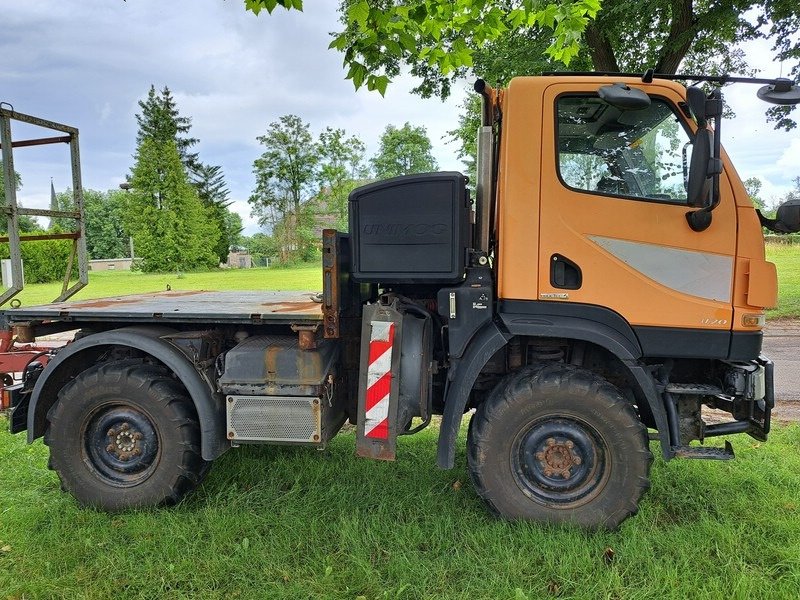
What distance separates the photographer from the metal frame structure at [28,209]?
4098mm

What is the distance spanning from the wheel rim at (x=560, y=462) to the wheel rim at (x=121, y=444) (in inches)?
99.0

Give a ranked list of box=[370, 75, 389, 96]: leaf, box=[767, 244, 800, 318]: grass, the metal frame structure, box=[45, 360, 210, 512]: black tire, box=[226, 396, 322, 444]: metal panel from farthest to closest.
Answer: box=[767, 244, 800, 318]: grass
the metal frame structure
box=[370, 75, 389, 96]: leaf
box=[45, 360, 210, 512]: black tire
box=[226, 396, 322, 444]: metal panel

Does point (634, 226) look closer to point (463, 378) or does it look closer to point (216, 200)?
point (463, 378)

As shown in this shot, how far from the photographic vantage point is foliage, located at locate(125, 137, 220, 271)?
40.7m

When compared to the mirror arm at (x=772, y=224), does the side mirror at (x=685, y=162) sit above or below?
above

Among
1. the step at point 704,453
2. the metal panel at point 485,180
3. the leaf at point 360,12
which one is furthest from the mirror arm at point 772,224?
the leaf at point 360,12

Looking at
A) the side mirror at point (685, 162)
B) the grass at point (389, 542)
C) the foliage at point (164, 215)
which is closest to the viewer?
the grass at point (389, 542)

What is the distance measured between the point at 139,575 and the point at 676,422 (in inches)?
130

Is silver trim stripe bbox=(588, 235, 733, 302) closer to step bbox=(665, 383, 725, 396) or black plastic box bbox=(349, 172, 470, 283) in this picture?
step bbox=(665, 383, 725, 396)

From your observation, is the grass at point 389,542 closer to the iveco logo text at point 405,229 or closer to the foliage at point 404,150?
the iveco logo text at point 405,229

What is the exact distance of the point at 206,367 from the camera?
3.66 meters

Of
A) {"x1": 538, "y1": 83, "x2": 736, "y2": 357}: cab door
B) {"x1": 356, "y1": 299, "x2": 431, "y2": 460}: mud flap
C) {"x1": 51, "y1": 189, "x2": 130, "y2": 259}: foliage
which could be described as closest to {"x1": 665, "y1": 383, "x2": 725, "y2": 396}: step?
{"x1": 538, "y1": 83, "x2": 736, "y2": 357}: cab door

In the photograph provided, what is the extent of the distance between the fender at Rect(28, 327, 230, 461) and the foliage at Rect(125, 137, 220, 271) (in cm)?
4008

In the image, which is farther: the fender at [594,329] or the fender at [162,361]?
the fender at [162,361]
